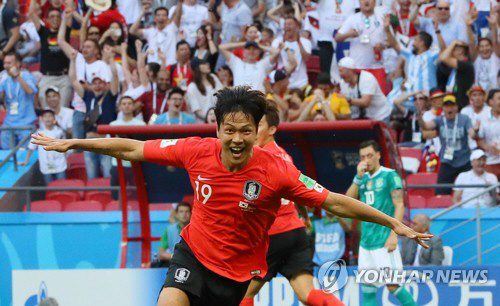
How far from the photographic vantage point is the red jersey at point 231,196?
22.7ft

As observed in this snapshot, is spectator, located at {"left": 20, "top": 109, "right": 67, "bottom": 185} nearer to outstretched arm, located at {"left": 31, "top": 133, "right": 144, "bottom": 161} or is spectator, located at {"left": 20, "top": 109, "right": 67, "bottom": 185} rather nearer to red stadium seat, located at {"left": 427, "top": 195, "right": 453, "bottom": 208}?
red stadium seat, located at {"left": 427, "top": 195, "right": 453, "bottom": 208}

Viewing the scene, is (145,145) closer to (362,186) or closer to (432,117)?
(362,186)

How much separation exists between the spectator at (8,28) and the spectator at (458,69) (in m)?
6.95

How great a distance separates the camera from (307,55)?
52.2 ft

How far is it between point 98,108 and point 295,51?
2.99 metres

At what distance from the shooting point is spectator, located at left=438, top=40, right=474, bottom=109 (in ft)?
49.3

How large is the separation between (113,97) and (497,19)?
563 cm

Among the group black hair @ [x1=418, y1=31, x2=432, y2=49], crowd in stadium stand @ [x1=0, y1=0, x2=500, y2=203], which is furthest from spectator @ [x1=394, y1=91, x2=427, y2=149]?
black hair @ [x1=418, y1=31, x2=432, y2=49]

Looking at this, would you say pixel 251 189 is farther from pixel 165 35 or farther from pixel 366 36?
pixel 165 35

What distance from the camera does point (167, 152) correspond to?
7.02 meters

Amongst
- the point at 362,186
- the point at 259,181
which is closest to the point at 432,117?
the point at 362,186

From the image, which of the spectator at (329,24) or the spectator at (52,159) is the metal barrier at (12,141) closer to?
the spectator at (52,159)

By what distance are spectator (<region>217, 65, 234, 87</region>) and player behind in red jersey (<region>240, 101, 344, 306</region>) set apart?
607cm

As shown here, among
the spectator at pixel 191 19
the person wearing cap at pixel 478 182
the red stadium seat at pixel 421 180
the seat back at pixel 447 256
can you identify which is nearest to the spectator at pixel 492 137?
the person wearing cap at pixel 478 182
